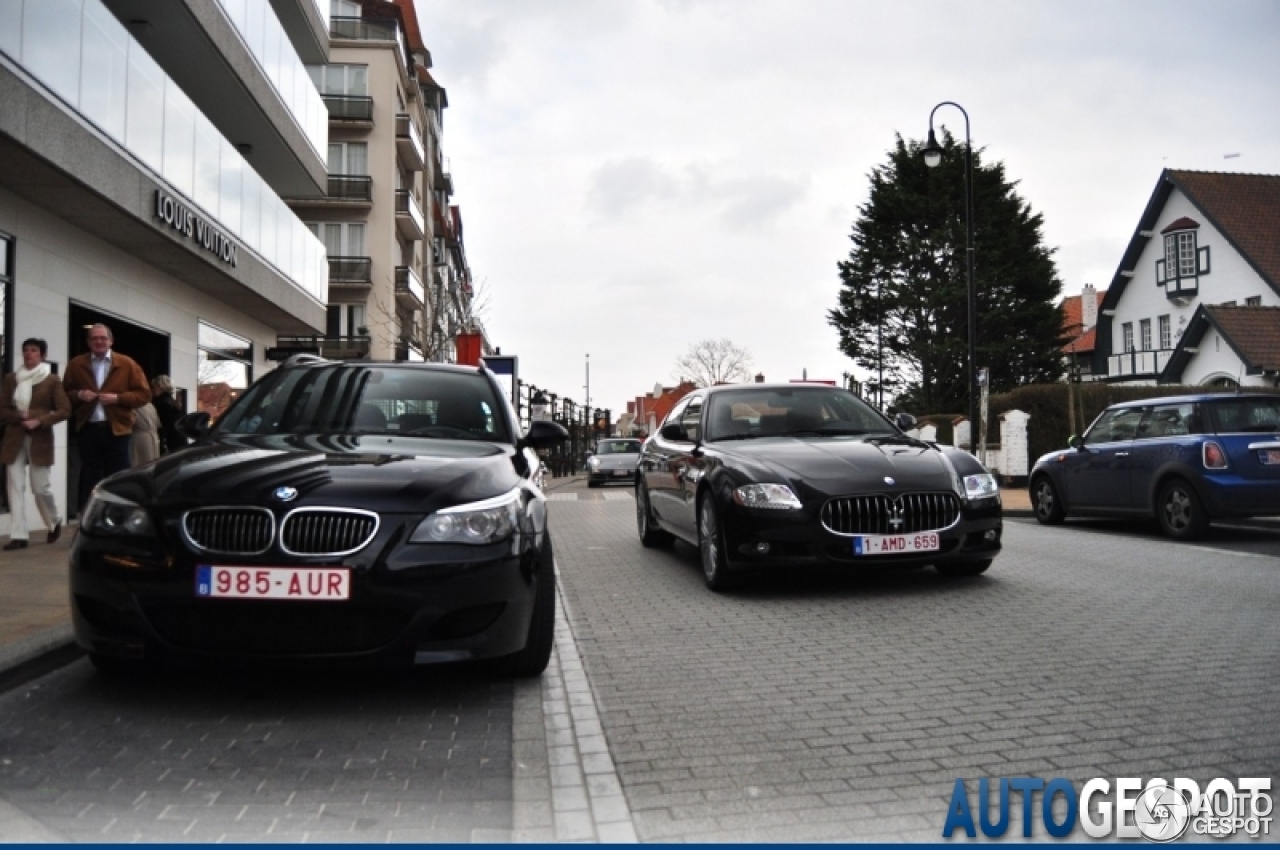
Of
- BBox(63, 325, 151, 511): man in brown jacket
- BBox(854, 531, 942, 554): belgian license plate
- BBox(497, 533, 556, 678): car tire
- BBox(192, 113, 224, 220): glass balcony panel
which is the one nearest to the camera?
BBox(497, 533, 556, 678): car tire

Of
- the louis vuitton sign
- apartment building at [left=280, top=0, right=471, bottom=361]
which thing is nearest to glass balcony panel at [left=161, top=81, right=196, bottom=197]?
the louis vuitton sign

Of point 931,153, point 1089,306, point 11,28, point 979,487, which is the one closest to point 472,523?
point 979,487

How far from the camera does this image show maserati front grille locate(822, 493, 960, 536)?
7.45 m

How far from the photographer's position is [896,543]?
749cm

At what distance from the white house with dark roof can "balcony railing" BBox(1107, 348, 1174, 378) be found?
1.7 inches

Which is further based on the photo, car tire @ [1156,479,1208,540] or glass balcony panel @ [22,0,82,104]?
car tire @ [1156,479,1208,540]

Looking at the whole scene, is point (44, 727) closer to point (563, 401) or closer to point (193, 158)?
point (193, 158)

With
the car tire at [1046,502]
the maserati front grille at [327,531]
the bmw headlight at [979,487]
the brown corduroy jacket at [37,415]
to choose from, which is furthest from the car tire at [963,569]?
the brown corduroy jacket at [37,415]

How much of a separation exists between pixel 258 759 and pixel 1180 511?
10374mm

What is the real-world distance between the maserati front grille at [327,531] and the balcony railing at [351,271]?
4158cm

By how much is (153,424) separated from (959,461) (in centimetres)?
856

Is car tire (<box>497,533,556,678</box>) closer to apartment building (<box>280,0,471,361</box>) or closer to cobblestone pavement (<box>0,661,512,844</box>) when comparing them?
cobblestone pavement (<box>0,661,512,844</box>)

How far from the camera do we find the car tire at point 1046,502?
1408 cm

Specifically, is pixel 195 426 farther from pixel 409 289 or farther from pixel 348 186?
pixel 409 289
